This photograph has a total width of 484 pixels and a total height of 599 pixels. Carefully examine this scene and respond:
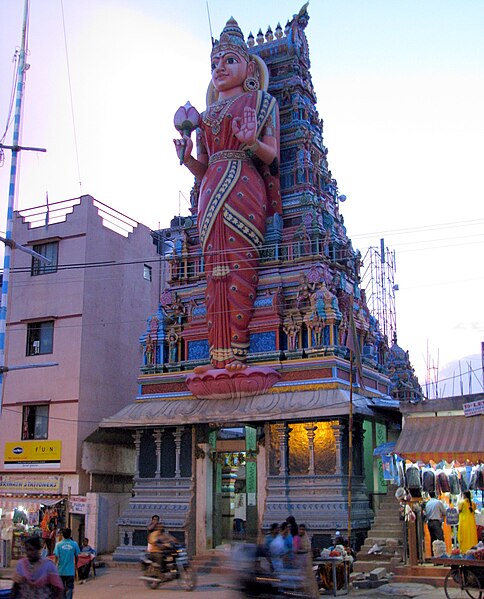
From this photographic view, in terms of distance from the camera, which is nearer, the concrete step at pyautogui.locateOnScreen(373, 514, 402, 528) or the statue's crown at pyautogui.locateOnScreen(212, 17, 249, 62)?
the concrete step at pyautogui.locateOnScreen(373, 514, 402, 528)

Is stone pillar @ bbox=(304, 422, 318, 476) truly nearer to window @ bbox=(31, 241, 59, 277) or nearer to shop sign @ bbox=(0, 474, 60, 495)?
shop sign @ bbox=(0, 474, 60, 495)

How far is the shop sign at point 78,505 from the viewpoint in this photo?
26734mm

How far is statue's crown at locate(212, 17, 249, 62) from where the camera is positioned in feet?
91.9

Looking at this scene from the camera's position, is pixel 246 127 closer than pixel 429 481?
No

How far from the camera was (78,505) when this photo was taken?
2680cm

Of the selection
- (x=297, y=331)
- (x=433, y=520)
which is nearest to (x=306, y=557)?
(x=433, y=520)

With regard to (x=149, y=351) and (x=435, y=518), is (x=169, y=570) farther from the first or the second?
(x=149, y=351)

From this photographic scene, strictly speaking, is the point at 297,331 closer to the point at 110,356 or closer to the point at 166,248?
the point at 110,356

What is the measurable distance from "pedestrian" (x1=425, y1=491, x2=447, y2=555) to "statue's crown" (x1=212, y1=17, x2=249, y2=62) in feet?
57.8

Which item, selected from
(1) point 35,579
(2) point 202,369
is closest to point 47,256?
(2) point 202,369

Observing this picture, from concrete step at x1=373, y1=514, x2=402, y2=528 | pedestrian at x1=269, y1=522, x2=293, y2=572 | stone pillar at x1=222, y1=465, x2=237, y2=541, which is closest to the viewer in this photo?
pedestrian at x1=269, y1=522, x2=293, y2=572

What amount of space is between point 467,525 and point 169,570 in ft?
23.9

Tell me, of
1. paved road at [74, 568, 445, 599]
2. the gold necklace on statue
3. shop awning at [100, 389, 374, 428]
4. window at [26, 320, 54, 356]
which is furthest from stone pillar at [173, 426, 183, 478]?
the gold necklace on statue

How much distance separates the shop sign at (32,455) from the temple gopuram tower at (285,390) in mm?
→ 2644
